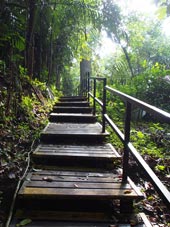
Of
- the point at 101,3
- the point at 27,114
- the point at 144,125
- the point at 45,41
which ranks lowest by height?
the point at 144,125

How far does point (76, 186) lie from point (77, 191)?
0.13m

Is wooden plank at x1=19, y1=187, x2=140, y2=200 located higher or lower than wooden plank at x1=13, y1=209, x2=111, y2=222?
higher

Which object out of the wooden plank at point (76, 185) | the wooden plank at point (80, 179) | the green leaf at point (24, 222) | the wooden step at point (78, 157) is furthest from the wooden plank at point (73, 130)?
the green leaf at point (24, 222)

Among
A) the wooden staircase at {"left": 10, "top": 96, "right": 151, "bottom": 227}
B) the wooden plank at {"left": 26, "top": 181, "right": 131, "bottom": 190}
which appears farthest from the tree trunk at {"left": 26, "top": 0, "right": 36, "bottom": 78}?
the wooden plank at {"left": 26, "top": 181, "right": 131, "bottom": 190}

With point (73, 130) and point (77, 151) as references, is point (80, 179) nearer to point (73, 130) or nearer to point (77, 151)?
point (77, 151)

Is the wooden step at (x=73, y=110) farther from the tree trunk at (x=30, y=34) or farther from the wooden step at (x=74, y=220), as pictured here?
the wooden step at (x=74, y=220)

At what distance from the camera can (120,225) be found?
237 centimetres

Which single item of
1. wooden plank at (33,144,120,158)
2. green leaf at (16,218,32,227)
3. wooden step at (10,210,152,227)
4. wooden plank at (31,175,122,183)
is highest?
wooden plank at (33,144,120,158)

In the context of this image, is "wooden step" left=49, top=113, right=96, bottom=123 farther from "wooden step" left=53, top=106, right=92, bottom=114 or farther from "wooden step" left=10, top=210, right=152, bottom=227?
"wooden step" left=10, top=210, right=152, bottom=227

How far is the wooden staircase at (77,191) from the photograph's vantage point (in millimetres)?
2449

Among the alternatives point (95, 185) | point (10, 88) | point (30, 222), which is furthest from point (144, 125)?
point (30, 222)

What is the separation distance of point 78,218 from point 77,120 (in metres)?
3.40

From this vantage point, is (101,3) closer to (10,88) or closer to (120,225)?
(10,88)

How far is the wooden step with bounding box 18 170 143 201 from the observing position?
2547mm
